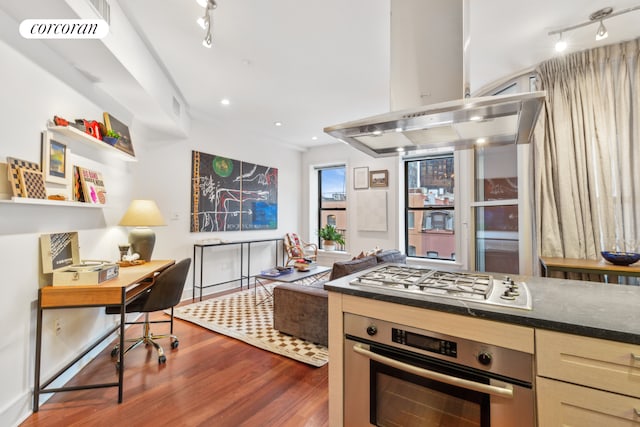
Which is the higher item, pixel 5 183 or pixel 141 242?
pixel 5 183

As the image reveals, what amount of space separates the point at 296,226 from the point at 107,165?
3951mm

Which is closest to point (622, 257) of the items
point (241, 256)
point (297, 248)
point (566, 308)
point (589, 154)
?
point (589, 154)

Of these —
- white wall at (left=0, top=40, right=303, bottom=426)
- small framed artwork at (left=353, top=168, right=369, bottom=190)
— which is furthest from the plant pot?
white wall at (left=0, top=40, right=303, bottom=426)

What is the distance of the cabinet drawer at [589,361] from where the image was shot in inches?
37.3

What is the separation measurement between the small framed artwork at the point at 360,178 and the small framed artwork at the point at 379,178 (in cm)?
8

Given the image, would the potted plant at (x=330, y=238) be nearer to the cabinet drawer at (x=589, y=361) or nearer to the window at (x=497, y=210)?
the window at (x=497, y=210)

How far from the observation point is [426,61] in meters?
1.63

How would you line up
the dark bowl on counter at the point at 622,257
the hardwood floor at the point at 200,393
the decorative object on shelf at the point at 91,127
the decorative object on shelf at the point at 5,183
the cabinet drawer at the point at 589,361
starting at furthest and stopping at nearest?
the decorative object on shelf at the point at 91,127
the dark bowl on counter at the point at 622,257
the hardwood floor at the point at 200,393
the decorative object on shelf at the point at 5,183
the cabinet drawer at the point at 589,361

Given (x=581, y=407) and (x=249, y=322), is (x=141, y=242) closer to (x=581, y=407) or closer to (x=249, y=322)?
(x=249, y=322)

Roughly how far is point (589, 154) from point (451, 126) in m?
2.04

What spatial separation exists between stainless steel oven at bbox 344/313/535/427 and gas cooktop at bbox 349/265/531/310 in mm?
181

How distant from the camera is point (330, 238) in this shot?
6.04 metres

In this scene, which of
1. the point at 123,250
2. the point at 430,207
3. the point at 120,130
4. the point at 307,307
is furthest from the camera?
the point at 430,207

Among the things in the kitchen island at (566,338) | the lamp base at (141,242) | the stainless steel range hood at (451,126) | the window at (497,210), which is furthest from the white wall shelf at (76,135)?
the window at (497,210)
